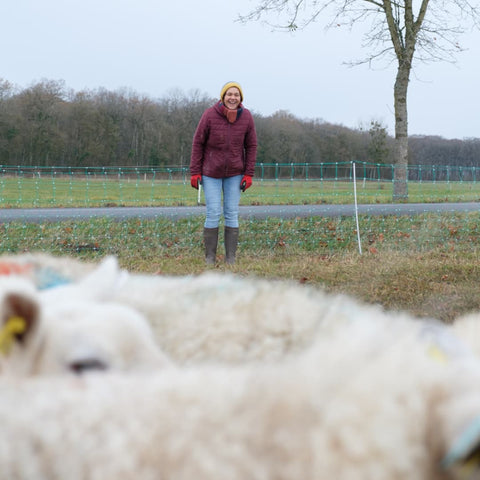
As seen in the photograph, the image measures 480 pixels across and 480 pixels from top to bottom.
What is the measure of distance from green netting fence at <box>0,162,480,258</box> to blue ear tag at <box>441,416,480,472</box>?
6.81 meters

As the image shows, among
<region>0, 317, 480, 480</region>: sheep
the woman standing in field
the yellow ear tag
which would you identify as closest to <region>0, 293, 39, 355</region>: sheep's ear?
the yellow ear tag

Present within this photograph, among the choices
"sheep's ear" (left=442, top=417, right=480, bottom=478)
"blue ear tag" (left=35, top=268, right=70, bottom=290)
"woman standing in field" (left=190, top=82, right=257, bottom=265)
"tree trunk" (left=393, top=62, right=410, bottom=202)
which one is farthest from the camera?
"tree trunk" (left=393, top=62, right=410, bottom=202)

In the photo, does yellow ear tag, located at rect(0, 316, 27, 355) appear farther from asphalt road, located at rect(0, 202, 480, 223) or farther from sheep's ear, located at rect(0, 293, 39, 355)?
asphalt road, located at rect(0, 202, 480, 223)

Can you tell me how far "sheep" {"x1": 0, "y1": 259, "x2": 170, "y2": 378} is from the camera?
124 cm

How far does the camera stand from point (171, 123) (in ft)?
136

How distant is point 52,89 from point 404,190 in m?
33.7

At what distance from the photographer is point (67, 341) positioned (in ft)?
4.14

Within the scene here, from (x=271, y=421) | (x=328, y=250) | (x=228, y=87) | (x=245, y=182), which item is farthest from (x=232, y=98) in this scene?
(x=271, y=421)

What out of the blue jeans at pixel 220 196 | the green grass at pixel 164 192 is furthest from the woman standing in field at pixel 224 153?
the green grass at pixel 164 192

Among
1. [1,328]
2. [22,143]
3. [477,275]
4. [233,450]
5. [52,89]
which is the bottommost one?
[477,275]

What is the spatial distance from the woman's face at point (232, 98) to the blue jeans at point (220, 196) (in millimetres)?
805

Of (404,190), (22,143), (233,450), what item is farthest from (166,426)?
(22,143)

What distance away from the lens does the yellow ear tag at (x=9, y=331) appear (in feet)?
4.09

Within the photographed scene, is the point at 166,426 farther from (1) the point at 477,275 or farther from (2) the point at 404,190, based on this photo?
(2) the point at 404,190
